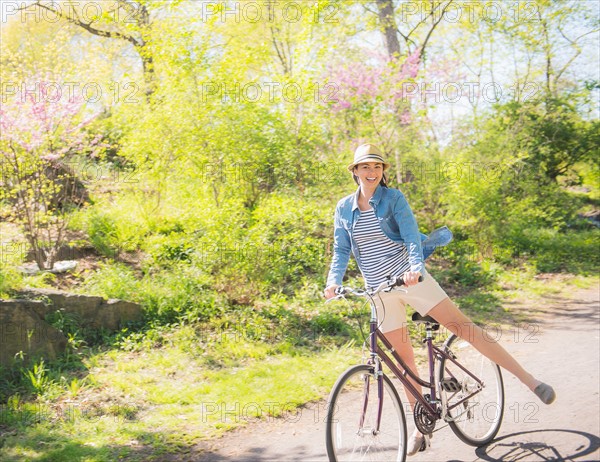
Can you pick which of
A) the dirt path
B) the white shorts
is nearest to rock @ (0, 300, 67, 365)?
the dirt path

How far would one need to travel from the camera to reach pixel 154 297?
26.7 feet

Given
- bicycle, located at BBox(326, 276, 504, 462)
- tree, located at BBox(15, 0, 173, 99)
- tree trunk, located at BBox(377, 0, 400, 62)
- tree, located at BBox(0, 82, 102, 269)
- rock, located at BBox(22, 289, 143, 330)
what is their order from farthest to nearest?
1. tree trunk, located at BBox(377, 0, 400, 62)
2. tree, located at BBox(15, 0, 173, 99)
3. tree, located at BBox(0, 82, 102, 269)
4. rock, located at BBox(22, 289, 143, 330)
5. bicycle, located at BBox(326, 276, 504, 462)

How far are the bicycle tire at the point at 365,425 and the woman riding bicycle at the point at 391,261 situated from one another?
A: 39 cm

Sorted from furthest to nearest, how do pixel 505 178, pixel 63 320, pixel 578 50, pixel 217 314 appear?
pixel 578 50
pixel 505 178
pixel 217 314
pixel 63 320

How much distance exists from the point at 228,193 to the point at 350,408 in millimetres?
6146

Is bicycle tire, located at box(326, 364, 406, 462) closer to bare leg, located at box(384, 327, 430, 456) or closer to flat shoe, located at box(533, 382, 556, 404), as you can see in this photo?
bare leg, located at box(384, 327, 430, 456)

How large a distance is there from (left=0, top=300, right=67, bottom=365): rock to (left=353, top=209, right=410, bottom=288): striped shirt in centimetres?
403

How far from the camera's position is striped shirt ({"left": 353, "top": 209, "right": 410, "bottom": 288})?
4.16 metres

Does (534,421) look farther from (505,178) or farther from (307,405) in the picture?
(505,178)

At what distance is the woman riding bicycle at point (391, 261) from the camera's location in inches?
163

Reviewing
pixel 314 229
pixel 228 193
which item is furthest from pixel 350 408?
pixel 228 193

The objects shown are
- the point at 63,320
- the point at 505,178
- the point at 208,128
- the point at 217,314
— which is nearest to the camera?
the point at 63,320

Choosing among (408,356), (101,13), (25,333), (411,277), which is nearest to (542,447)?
(408,356)

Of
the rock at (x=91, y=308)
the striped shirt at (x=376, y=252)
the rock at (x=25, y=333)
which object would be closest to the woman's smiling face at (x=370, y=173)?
the striped shirt at (x=376, y=252)
